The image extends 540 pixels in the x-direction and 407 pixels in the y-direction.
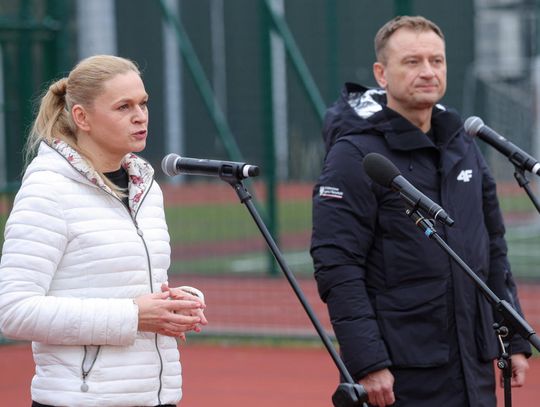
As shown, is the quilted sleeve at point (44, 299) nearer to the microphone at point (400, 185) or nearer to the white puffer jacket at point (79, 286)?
the white puffer jacket at point (79, 286)

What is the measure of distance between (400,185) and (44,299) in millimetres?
1114

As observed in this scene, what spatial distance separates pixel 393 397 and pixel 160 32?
7.47 metres

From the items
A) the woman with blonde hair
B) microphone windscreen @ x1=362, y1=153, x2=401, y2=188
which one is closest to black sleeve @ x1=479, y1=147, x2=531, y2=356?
microphone windscreen @ x1=362, y1=153, x2=401, y2=188

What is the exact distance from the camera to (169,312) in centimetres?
364

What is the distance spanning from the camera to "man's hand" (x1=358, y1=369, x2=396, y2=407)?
4191 millimetres

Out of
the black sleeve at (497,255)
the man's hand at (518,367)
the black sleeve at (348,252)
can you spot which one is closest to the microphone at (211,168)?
the black sleeve at (348,252)

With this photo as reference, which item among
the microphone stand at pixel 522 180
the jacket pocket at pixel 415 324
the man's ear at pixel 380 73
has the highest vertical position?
the man's ear at pixel 380 73

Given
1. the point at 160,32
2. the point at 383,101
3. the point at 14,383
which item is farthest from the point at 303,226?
the point at 383,101

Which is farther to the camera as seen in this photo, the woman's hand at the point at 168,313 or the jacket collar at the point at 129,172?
the jacket collar at the point at 129,172

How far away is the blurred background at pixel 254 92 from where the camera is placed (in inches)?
384

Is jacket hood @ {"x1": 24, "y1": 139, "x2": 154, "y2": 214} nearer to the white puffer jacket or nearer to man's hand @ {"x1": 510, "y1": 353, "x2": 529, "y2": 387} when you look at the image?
the white puffer jacket

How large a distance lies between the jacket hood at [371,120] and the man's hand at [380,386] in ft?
2.62

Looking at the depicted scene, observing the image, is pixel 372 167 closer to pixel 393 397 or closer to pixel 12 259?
pixel 393 397

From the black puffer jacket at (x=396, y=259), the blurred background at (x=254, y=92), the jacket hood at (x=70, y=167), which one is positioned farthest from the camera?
the blurred background at (x=254, y=92)
